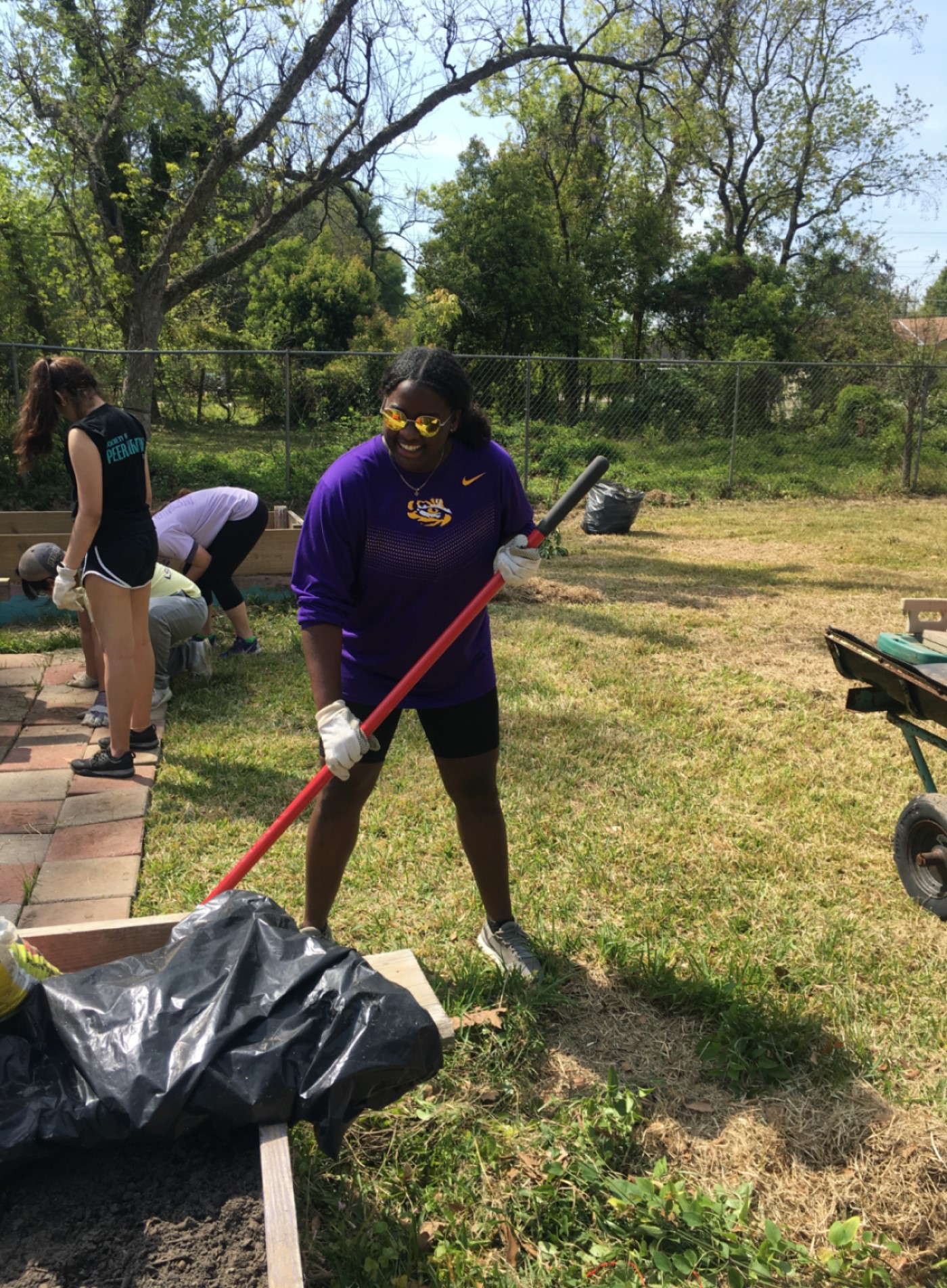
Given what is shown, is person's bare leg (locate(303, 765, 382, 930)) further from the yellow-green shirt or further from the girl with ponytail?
the yellow-green shirt

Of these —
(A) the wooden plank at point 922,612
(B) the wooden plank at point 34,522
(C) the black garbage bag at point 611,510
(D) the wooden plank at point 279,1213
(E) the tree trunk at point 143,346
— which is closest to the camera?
(D) the wooden plank at point 279,1213

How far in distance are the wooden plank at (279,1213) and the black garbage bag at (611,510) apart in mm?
10522

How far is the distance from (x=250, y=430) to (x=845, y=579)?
14890mm

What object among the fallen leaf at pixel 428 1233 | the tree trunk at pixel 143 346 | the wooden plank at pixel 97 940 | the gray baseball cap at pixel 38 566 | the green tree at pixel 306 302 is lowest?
the fallen leaf at pixel 428 1233

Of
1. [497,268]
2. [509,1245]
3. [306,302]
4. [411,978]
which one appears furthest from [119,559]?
[306,302]

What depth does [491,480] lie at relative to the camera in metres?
2.49

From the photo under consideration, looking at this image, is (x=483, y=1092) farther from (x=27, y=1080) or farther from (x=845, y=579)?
(x=845, y=579)

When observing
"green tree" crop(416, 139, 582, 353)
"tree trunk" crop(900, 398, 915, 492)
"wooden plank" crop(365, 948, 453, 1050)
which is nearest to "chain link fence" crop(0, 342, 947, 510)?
"tree trunk" crop(900, 398, 915, 492)

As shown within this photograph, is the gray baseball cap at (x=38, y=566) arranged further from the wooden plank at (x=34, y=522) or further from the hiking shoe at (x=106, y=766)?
the wooden plank at (x=34, y=522)

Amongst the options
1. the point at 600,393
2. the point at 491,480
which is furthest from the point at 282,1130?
the point at 600,393

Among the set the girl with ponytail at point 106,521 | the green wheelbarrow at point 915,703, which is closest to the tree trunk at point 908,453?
the green wheelbarrow at point 915,703

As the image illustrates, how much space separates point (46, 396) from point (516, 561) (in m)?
2.59

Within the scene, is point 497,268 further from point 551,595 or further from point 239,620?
point 239,620

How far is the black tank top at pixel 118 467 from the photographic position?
3.88 meters
